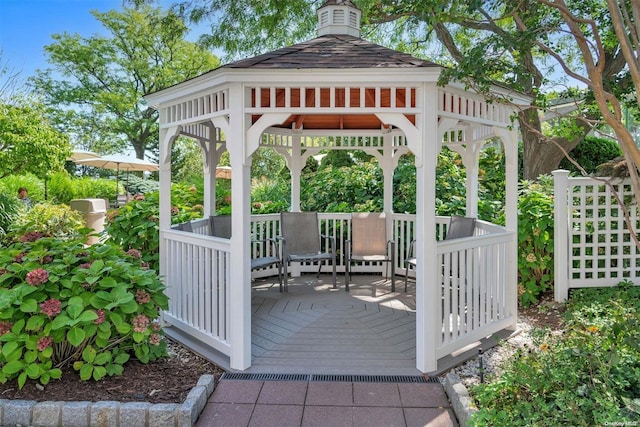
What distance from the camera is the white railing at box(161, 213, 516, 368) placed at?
11.5 feet

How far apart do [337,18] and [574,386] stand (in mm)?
3943

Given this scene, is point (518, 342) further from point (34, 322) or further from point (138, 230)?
point (138, 230)

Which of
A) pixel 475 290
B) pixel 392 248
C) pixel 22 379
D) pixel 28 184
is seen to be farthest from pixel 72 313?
pixel 28 184

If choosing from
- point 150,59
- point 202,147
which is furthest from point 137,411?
point 150,59

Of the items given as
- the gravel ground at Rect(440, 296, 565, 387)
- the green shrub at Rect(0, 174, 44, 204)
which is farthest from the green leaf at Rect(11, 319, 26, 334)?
the green shrub at Rect(0, 174, 44, 204)

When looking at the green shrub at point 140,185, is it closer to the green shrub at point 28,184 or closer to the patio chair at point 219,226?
the green shrub at point 28,184

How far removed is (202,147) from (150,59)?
18.4 m

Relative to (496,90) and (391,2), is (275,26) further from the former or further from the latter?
(496,90)

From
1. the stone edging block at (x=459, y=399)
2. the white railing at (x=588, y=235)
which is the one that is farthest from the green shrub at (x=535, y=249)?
the stone edging block at (x=459, y=399)

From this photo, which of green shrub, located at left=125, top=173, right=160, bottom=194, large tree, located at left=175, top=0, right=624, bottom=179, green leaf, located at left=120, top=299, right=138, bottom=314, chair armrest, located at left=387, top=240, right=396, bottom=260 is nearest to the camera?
green leaf, located at left=120, top=299, right=138, bottom=314

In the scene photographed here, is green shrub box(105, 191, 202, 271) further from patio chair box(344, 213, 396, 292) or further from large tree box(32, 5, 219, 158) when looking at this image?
large tree box(32, 5, 219, 158)

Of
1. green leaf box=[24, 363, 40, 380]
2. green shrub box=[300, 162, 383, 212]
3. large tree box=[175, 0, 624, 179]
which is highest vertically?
large tree box=[175, 0, 624, 179]

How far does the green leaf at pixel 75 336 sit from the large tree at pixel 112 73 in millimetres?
19339

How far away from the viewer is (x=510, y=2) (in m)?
3.33
